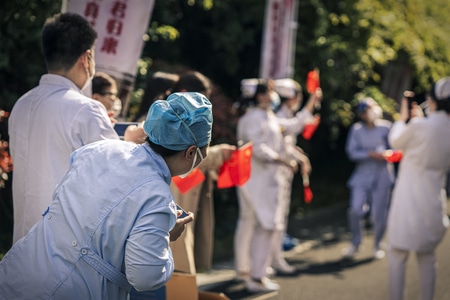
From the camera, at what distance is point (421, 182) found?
6.45 m

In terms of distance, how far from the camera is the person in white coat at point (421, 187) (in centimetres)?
635

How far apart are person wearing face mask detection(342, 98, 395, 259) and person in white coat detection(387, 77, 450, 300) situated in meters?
3.49

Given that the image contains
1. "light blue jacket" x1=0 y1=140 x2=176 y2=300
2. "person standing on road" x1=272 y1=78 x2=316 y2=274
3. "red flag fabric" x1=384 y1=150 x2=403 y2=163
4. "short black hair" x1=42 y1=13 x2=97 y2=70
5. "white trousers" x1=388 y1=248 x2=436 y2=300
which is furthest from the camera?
"red flag fabric" x1=384 y1=150 x2=403 y2=163

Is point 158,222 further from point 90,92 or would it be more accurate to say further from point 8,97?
point 8,97

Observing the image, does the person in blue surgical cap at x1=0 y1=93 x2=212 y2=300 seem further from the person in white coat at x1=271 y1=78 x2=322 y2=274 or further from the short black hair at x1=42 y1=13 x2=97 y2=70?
the person in white coat at x1=271 y1=78 x2=322 y2=274

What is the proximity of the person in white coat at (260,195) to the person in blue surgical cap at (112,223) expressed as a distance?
4.77 meters

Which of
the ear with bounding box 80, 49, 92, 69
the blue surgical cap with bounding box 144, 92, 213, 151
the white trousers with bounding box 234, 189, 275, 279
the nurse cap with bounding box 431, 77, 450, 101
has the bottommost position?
the white trousers with bounding box 234, 189, 275, 279

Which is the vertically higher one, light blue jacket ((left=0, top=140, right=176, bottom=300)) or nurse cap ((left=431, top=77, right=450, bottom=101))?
nurse cap ((left=431, top=77, right=450, bottom=101))

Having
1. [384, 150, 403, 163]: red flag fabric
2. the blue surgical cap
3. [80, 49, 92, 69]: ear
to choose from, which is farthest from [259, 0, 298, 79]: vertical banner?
the blue surgical cap

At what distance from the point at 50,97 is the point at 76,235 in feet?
4.44

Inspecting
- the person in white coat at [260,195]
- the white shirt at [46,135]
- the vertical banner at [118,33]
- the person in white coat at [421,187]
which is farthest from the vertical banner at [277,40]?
the white shirt at [46,135]

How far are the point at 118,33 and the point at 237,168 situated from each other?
1.45 metres

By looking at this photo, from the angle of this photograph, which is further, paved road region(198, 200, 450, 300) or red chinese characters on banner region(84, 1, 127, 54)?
paved road region(198, 200, 450, 300)

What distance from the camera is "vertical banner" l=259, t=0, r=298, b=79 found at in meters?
10.4
